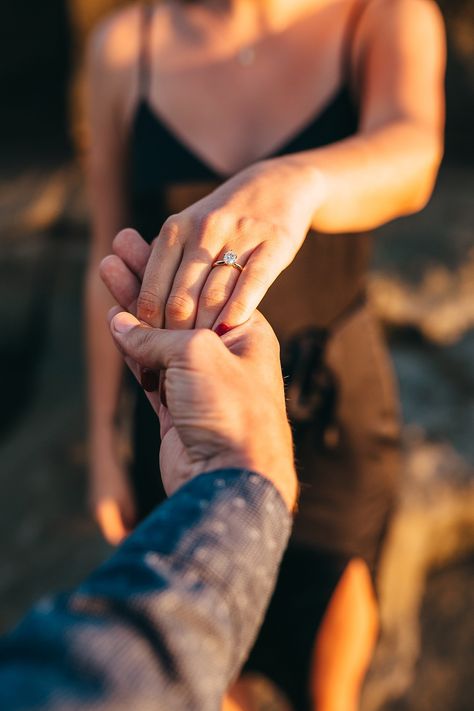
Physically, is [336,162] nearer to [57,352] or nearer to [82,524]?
[82,524]

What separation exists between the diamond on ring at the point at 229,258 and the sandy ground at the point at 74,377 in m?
1.46

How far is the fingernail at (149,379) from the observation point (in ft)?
1.99

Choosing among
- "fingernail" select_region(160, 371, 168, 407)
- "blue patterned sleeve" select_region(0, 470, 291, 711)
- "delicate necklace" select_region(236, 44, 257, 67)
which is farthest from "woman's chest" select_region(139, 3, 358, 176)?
"blue patterned sleeve" select_region(0, 470, 291, 711)

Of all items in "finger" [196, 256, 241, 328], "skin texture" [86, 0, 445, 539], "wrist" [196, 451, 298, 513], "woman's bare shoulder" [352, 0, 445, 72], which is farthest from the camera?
"woman's bare shoulder" [352, 0, 445, 72]

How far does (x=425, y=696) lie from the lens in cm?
177

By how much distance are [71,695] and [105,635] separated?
0.12 ft

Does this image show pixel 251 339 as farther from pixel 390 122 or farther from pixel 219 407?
pixel 390 122

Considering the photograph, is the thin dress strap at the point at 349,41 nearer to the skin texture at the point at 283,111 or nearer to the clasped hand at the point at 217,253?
the skin texture at the point at 283,111

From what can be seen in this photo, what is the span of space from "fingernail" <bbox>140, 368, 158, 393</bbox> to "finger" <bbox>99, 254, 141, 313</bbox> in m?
0.09

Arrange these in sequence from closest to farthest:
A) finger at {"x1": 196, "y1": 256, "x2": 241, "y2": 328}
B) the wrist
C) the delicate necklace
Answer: the wrist
finger at {"x1": 196, "y1": 256, "x2": 241, "y2": 328}
the delicate necklace

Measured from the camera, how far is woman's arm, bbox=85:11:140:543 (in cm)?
116

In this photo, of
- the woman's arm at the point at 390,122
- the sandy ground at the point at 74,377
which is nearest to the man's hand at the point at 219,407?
the woman's arm at the point at 390,122

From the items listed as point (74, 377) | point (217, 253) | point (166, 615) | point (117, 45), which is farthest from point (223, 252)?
point (74, 377)

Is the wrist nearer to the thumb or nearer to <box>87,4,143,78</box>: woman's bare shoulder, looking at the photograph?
the thumb
